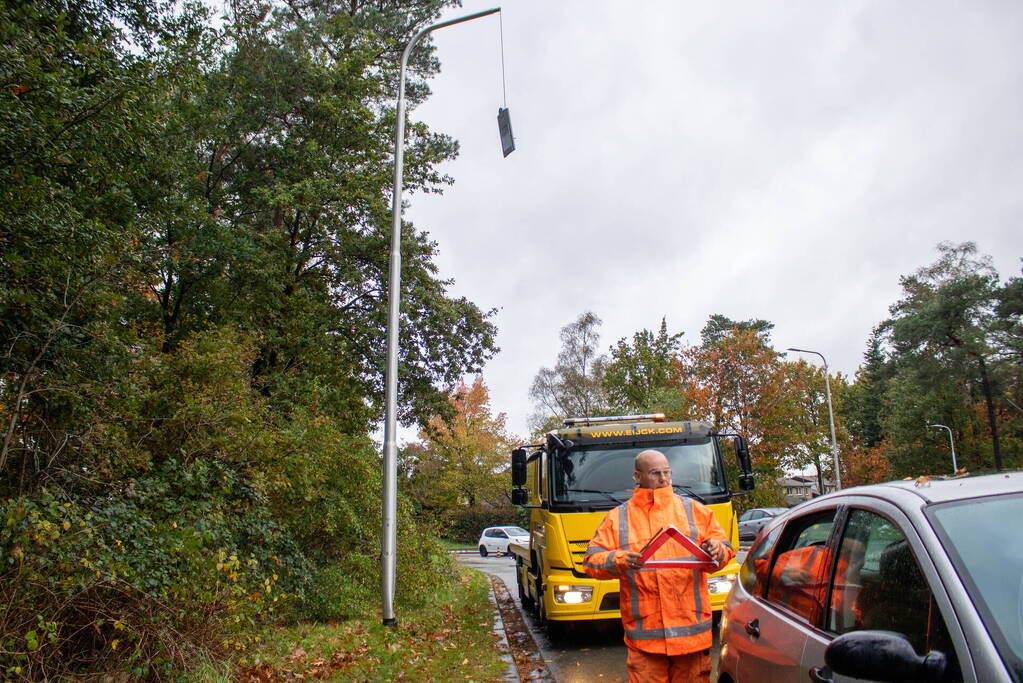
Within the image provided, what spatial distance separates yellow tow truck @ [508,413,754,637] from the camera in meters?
8.88

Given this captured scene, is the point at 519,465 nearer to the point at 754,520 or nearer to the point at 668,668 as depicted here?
the point at 668,668

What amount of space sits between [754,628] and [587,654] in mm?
5975

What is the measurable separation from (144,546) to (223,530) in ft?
4.21

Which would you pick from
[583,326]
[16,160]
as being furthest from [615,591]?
[583,326]

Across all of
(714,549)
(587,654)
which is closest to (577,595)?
(587,654)

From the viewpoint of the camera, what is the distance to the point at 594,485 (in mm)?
9484

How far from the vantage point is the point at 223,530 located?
24.6 ft

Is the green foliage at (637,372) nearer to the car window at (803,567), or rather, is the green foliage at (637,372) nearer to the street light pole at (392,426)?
the street light pole at (392,426)

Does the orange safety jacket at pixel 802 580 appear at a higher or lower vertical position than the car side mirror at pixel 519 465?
lower

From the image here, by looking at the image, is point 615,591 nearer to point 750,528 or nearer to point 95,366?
point 95,366

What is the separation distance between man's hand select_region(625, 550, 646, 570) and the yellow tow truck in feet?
16.4

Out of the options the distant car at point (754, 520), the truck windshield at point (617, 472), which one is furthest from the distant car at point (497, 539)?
the truck windshield at point (617, 472)

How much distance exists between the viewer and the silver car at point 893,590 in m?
2.20

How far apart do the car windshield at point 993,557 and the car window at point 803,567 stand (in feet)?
2.32
